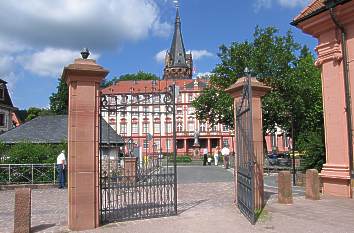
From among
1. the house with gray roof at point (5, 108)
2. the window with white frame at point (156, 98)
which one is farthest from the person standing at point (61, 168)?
the house with gray roof at point (5, 108)

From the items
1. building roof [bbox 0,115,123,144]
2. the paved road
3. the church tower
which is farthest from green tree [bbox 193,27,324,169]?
the church tower

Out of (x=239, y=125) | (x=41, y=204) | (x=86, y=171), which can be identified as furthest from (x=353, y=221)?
(x=41, y=204)

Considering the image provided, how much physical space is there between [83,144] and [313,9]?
9.71 meters

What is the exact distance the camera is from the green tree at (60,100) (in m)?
60.3

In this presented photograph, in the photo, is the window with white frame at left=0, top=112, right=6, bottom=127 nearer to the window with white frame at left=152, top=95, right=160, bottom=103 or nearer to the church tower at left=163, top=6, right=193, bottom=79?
the window with white frame at left=152, top=95, right=160, bottom=103

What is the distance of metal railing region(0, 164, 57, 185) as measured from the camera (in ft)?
60.7

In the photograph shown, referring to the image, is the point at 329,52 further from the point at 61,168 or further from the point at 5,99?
the point at 5,99

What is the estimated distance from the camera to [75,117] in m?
8.73

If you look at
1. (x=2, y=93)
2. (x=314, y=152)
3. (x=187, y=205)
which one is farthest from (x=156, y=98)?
(x=2, y=93)

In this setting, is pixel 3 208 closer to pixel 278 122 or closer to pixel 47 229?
pixel 47 229

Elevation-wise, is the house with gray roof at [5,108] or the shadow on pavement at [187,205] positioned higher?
the house with gray roof at [5,108]

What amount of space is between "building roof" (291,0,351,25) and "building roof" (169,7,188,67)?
304ft

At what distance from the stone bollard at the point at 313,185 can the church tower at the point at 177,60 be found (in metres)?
95.0

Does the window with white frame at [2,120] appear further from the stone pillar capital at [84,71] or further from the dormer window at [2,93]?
the stone pillar capital at [84,71]
